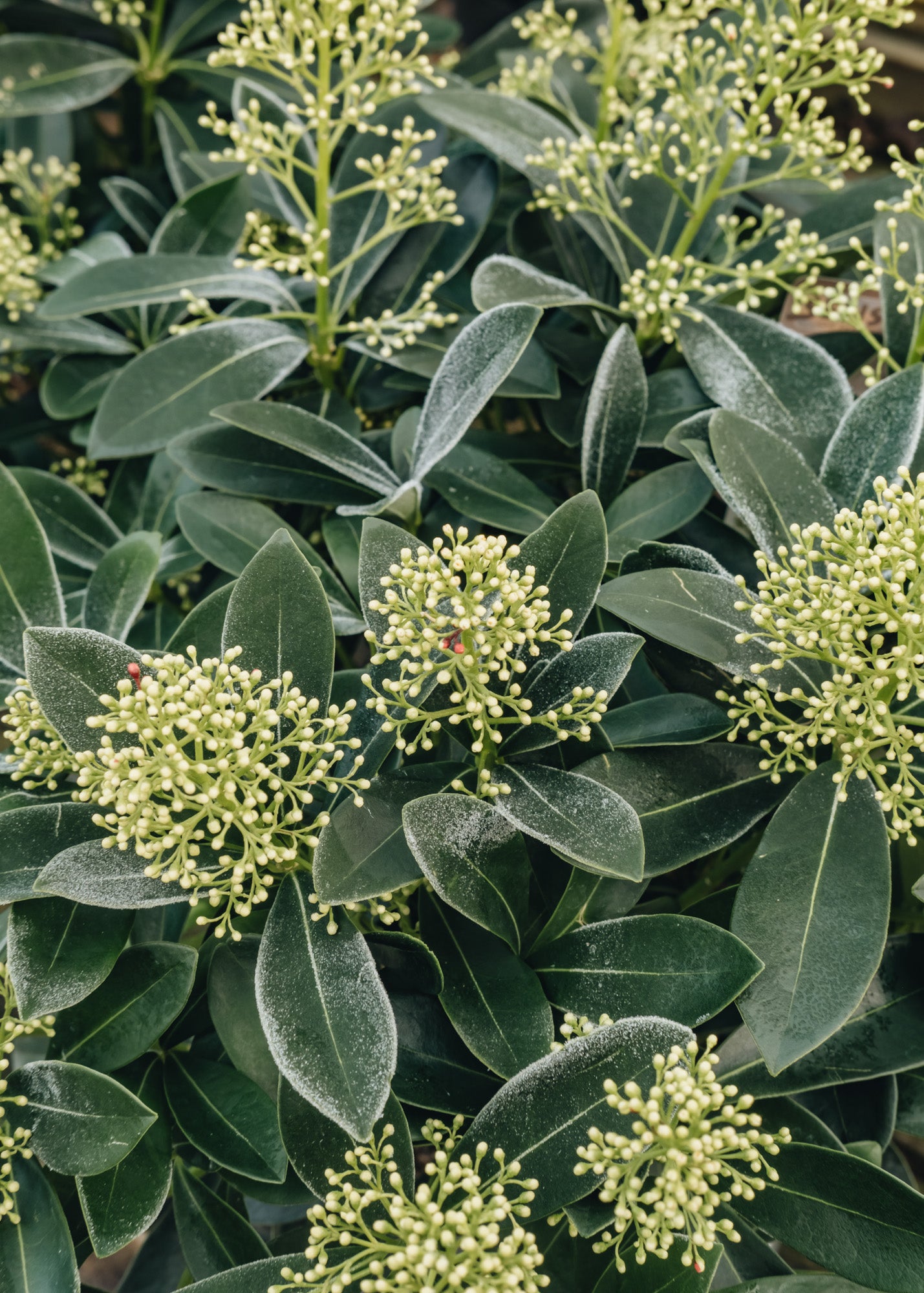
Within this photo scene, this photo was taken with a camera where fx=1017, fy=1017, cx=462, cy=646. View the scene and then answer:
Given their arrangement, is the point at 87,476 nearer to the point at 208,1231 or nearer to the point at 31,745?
the point at 31,745

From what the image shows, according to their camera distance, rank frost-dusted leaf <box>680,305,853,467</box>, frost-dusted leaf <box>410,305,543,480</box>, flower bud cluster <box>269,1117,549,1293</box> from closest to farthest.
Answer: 1. flower bud cluster <box>269,1117,549,1293</box>
2. frost-dusted leaf <box>410,305,543,480</box>
3. frost-dusted leaf <box>680,305,853,467</box>

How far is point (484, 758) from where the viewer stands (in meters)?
0.96

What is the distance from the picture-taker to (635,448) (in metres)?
1.21

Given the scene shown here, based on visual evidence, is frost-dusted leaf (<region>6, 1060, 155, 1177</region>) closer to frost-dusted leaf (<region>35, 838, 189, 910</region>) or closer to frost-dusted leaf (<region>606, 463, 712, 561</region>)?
frost-dusted leaf (<region>35, 838, 189, 910</region>)

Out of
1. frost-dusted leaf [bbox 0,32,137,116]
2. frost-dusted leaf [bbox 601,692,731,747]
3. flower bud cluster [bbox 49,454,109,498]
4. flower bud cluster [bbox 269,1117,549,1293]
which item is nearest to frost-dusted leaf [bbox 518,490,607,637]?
frost-dusted leaf [bbox 601,692,731,747]

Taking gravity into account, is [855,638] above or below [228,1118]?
above

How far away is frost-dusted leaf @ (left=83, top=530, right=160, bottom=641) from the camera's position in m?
1.11

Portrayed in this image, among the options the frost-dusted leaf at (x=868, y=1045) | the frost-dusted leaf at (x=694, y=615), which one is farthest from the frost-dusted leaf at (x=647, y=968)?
the frost-dusted leaf at (x=694, y=615)

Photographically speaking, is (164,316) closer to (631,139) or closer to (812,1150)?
(631,139)

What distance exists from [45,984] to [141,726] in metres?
0.27

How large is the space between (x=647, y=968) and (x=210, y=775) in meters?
0.42

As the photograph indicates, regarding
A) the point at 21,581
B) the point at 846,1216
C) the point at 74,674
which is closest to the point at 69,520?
the point at 21,581

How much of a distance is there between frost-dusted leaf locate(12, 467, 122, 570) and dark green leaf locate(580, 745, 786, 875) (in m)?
0.80

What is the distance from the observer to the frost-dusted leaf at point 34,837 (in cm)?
92
